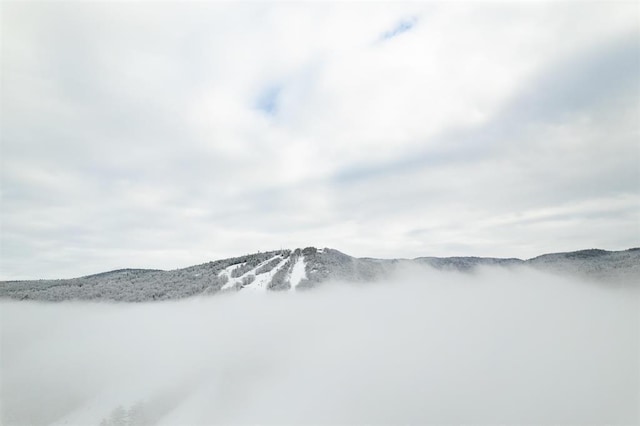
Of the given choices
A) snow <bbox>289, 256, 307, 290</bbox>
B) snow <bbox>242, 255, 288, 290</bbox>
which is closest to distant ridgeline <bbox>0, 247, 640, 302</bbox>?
snow <bbox>289, 256, 307, 290</bbox>

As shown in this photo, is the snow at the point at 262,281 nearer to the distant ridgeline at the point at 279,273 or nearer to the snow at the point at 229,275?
the distant ridgeline at the point at 279,273

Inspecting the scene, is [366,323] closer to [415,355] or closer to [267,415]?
[415,355]

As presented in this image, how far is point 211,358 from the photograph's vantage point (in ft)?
246

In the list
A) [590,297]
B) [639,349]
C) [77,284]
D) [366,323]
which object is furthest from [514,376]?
[77,284]

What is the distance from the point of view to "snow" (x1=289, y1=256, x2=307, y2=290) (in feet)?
278

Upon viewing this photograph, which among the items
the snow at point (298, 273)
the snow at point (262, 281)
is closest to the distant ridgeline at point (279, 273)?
the snow at point (298, 273)

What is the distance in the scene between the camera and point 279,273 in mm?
86938

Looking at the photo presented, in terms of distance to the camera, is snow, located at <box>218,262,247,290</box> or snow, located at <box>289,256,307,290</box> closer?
snow, located at <box>289,256,307,290</box>

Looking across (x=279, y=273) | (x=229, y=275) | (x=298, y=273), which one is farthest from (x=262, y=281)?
(x=229, y=275)

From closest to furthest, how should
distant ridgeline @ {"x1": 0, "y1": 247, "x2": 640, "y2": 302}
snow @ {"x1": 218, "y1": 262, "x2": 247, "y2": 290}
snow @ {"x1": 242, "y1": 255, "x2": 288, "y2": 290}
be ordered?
snow @ {"x1": 242, "y1": 255, "x2": 288, "y2": 290} → distant ridgeline @ {"x1": 0, "y1": 247, "x2": 640, "y2": 302} → snow @ {"x1": 218, "y1": 262, "x2": 247, "y2": 290}

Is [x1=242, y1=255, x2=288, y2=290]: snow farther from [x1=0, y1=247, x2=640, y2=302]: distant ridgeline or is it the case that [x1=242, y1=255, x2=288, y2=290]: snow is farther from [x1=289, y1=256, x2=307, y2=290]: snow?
[x1=289, y1=256, x2=307, y2=290]: snow

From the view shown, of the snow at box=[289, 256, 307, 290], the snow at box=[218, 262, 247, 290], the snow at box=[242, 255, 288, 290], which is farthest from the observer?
the snow at box=[218, 262, 247, 290]

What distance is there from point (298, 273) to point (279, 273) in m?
4.52

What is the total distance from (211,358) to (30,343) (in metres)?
56.0
